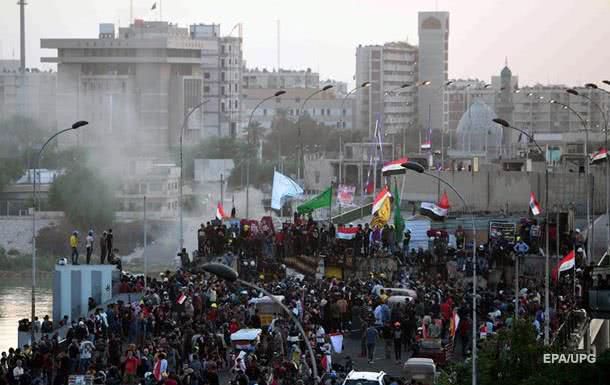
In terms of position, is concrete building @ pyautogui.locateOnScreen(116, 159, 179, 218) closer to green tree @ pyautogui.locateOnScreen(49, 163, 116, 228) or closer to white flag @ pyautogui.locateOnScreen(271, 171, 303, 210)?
green tree @ pyautogui.locateOnScreen(49, 163, 116, 228)

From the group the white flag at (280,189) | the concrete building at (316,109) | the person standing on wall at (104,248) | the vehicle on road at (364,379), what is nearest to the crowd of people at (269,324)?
the vehicle on road at (364,379)

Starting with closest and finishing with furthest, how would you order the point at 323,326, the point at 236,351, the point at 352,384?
the point at 352,384 < the point at 236,351 < the point at 323,326

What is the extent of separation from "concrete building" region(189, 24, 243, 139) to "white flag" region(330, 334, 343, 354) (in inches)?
4707

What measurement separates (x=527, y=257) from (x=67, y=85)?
103m

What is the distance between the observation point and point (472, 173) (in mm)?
54781

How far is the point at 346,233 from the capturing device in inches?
1444

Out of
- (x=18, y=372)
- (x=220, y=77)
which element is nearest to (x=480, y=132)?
(x=220, y=77)

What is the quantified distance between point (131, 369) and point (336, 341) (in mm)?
4112

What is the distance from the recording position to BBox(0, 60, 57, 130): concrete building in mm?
133000

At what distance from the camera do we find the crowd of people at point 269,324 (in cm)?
2489

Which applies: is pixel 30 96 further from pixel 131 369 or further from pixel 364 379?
pixel 364 379

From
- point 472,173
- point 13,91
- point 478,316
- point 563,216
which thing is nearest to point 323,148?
point 13,91

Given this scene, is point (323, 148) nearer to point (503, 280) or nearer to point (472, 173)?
point (472, 173)

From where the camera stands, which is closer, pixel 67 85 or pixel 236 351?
pixel 236 351
